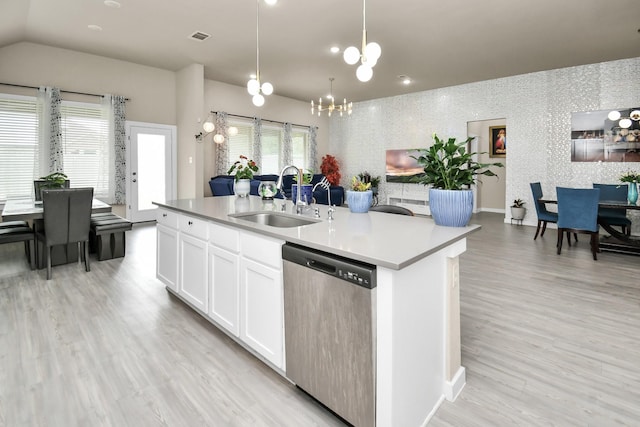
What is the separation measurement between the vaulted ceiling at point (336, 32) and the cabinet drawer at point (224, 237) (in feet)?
10.6

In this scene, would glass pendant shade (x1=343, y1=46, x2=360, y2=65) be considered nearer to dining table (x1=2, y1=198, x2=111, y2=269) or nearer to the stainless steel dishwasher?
the stainless steel dishwasher

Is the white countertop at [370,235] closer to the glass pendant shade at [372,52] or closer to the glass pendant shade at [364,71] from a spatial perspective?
the glass pendant shade at [364,71]

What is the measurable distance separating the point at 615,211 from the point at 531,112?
8.76 ft

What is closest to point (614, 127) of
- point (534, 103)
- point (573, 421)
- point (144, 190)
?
point (534, 103)

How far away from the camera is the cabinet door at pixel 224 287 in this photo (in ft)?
7.09

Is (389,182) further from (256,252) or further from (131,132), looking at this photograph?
(256,252)

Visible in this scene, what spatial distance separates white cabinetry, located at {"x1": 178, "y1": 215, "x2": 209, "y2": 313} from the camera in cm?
252

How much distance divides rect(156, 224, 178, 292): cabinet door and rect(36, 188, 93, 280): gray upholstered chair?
129 cm

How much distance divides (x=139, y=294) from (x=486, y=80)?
7922 mm

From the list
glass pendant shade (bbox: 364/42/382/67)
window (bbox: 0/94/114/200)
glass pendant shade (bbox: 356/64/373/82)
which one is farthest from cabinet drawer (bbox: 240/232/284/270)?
window (bbox: 0/94/114/200)

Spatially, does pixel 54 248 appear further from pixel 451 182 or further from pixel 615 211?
pixel 615 211

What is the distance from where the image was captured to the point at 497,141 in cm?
940

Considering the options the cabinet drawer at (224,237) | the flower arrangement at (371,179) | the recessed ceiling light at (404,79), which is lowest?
the cabinet drawer at (224,237)

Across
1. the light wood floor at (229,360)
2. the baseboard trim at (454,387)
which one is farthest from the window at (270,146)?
the baseboard trim at (454,387)
